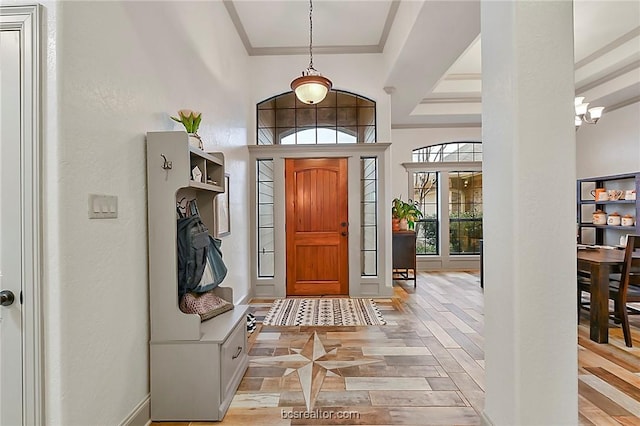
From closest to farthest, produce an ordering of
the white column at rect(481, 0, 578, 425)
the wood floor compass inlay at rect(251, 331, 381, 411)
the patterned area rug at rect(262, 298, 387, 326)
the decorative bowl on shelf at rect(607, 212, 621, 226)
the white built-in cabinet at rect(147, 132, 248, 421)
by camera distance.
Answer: the white column at rect(481, 0, 578, 425), the white built-in cabinet at rect(147, 132, 248, 421), the wood floor compass inlay at rect(251, 331, 381, 411), the patterned area rug at rect(262, 298, 387, 326), the decorative bowl on shelf at rect(607, 212, 621, 226)

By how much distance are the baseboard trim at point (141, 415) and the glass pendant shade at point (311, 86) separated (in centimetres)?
309

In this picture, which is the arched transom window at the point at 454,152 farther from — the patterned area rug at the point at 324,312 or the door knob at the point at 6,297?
the door knob at the point at 6,297

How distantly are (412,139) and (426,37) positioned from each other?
3881mm

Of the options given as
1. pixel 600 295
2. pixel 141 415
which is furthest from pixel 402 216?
pixel 141 415

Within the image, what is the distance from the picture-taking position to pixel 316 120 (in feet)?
17.4

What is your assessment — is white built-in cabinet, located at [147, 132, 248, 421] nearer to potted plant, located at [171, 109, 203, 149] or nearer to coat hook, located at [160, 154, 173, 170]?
coat hook, located at [160, 154, 173, 170]

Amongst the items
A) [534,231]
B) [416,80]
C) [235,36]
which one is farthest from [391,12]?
[534,231]

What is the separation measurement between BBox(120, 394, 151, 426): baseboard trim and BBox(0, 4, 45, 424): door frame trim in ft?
1.68

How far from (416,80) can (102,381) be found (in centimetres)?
472

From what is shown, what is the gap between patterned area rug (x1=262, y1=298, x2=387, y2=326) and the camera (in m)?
3.92

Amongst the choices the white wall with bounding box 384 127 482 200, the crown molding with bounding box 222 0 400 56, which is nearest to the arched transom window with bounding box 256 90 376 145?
the crown molding with bounding box 222 0 400 56

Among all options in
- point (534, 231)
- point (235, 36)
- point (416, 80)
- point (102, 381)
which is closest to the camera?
point (534, 231)

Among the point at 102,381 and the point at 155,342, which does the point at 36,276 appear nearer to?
the point at 102,381

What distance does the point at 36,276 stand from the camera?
147 cm
